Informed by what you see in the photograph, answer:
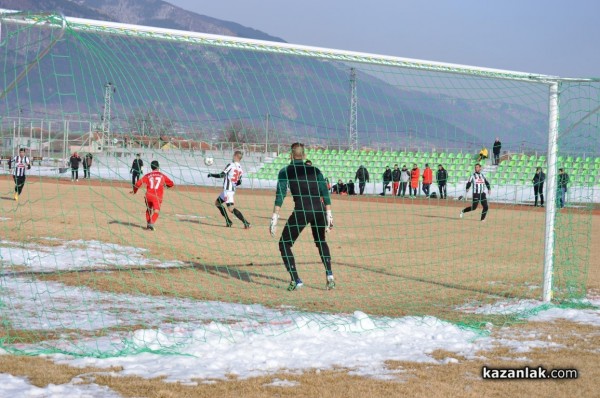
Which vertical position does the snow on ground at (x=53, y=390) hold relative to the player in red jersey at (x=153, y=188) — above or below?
below

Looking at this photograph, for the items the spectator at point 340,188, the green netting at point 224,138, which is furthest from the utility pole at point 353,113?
the spectator at point 340,188

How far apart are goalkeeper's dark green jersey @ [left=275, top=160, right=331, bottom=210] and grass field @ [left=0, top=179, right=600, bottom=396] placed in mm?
1162

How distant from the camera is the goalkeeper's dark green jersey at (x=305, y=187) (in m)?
9.35

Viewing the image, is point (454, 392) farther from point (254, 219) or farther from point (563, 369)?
point (254, 219)

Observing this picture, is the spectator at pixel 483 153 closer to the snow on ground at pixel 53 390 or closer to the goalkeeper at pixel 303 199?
the goalkeeper at pixel 303 199

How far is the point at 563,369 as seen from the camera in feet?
19.8

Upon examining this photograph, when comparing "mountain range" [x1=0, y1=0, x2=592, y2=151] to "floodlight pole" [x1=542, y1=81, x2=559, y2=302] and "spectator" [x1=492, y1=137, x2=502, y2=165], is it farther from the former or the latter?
"spectator" [x1=492, y1=137, x2=502, y2=165]

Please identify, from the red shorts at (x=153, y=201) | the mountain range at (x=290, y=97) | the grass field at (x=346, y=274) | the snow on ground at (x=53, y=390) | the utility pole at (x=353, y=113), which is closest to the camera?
the snow on ground at (x=53, y=390)

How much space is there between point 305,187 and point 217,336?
3196 mm

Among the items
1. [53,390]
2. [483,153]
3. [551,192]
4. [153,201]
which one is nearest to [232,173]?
[153,201]

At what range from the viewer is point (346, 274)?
11195mm

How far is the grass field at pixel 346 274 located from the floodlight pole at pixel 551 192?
68 centimetres

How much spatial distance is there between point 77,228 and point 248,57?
8.22m

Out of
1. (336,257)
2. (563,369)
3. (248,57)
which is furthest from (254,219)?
(563,369)
